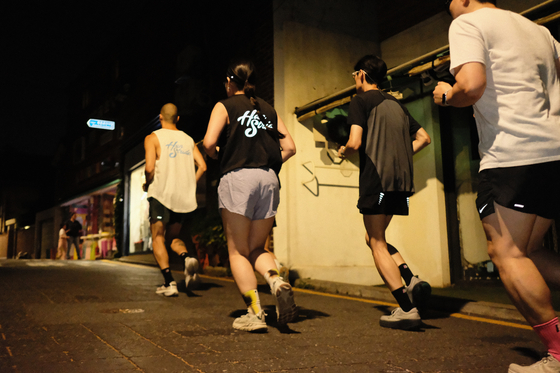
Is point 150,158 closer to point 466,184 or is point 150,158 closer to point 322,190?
point 322,190

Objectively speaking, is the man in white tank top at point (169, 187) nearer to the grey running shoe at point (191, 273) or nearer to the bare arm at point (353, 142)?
the grey running shoe at point (191, 273)

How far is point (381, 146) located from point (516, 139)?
1.49m

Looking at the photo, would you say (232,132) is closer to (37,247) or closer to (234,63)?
(234,63)

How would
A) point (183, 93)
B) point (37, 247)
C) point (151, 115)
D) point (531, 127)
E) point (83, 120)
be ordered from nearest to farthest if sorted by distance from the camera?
point (531, 127), point (183, 93), point (151, 115), point (83, 120), point (37, 247)

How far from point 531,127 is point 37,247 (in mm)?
36578

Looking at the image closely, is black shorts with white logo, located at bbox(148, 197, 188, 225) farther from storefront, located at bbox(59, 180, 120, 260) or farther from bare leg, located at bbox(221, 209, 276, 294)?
storefront, located at bbox(59, 180, 120, 260)

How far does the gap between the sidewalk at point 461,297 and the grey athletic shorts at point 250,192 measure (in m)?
2.15

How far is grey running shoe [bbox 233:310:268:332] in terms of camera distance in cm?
310

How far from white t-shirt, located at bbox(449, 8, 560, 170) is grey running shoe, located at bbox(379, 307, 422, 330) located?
1481 mm

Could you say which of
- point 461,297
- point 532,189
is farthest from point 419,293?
point 461,297

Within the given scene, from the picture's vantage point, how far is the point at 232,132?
11.2 ft

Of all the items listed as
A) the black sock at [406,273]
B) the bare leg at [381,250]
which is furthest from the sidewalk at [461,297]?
the bare leg at [381,250]

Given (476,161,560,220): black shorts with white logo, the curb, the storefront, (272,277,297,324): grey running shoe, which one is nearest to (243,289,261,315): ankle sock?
(272,277,297,324): grey running shoe

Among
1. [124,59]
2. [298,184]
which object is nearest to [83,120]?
[124,59]
